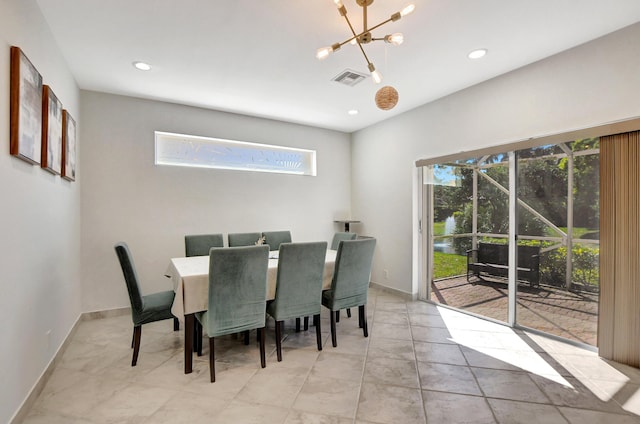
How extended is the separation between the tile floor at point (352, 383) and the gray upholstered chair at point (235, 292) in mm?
303

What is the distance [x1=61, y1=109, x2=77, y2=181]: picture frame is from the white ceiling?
586 mm

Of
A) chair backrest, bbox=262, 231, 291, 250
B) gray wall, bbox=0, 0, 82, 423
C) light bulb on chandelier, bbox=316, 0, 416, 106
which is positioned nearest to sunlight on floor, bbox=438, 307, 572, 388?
chair backrest, bbox=262, 231, 291, 250

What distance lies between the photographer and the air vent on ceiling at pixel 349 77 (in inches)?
123

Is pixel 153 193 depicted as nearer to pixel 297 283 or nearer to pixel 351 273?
pixel 297 283

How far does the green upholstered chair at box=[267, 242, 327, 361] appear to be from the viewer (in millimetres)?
2527

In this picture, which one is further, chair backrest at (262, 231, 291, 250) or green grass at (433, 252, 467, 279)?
chair backrest at (262, 231, 291, 250)

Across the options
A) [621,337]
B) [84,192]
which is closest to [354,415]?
[621,337]

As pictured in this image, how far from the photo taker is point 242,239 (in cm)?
378

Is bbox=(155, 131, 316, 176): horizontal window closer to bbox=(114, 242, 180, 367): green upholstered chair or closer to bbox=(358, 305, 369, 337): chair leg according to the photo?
bbox=(114, 242, 180, 367): green upholstered chair

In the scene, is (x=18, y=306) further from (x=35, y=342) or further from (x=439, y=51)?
(x=439, y=51)

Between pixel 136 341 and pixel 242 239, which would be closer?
pixel 136 341

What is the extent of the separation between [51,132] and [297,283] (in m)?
2.25

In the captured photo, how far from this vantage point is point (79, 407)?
1.92 meters

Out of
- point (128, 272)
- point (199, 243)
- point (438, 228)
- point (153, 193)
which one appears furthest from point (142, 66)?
point (438, 228)
